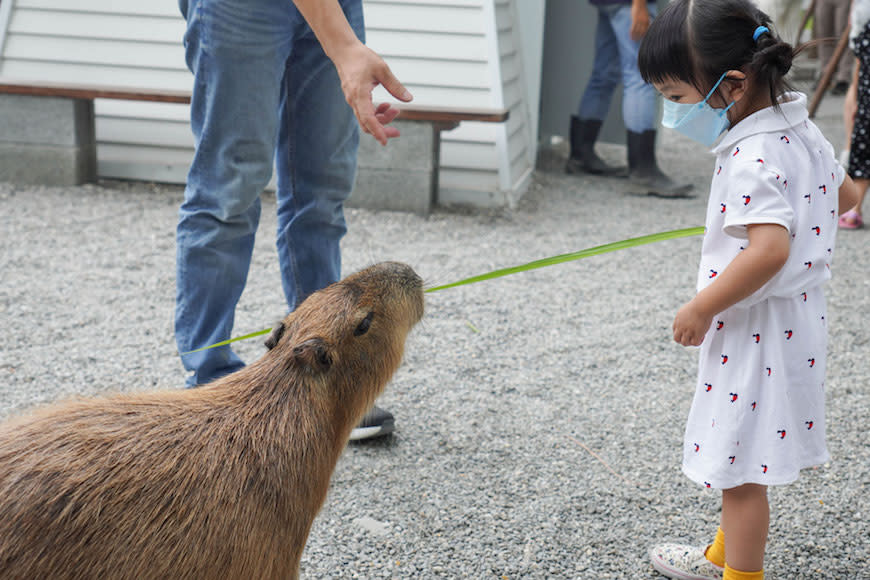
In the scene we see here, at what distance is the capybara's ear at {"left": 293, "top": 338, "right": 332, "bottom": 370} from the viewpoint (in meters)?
1.50

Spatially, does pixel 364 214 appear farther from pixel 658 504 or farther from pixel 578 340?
A: pixel 658 504

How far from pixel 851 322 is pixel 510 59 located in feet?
9.49

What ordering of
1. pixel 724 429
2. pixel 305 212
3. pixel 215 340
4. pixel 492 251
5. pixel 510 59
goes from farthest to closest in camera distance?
pixel 510 59, pixel 492 251, pixel 305 212, pixel 215 340, pixel 724 429

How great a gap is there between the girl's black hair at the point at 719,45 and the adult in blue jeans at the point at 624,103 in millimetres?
3904

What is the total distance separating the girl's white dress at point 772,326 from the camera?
5.21 feet

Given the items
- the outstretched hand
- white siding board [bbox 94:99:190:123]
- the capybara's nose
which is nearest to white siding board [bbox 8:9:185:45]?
white siding board [bbox 94:99:190:123]

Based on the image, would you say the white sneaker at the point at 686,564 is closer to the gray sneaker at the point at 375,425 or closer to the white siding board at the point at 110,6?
the gray sneaker at the point at 375,425

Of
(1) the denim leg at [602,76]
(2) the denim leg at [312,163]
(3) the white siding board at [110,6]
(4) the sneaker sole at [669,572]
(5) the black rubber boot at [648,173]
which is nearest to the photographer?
(4) the sneaker sole at [669,572]

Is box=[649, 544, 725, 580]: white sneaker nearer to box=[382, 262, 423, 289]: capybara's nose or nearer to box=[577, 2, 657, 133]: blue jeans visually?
box=[382, 262, 423, 289]: capybara's nose

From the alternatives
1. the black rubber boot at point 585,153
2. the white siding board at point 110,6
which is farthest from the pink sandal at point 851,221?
the white siding board at point 110,6

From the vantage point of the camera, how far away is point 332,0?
174 cm

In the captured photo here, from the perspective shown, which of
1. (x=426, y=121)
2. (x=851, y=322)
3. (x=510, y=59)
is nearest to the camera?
(x=851, y=322)

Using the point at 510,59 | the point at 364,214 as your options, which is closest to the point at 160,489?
the point at 364,214

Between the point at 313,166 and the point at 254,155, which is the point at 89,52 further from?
the point at 254,155
